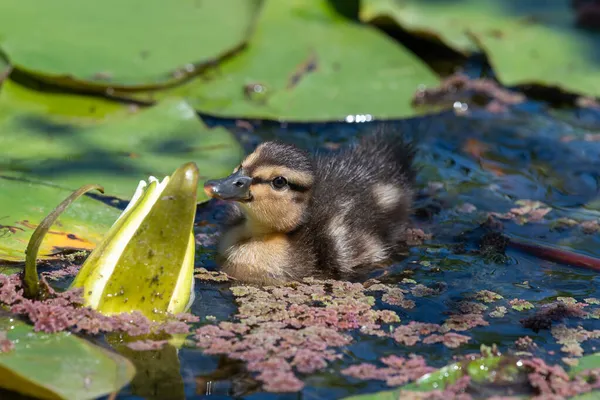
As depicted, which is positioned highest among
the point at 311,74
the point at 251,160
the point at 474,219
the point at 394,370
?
the point at 251,160

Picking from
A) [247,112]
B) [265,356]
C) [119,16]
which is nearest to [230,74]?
[247,112]

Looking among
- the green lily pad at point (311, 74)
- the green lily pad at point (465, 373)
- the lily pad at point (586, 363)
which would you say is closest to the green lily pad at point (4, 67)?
the green lily pad at point (311, 74)

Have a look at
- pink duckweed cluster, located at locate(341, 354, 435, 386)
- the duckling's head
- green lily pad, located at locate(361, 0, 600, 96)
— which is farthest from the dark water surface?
the duckling's head

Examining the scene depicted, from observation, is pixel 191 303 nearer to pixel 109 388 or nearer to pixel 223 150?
pixel 109 388

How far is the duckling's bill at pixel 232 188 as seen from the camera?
430 cm

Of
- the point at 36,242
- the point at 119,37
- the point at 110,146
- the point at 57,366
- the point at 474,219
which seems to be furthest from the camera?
the point at 119,37

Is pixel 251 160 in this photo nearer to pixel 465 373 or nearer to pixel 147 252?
pixel 147 252

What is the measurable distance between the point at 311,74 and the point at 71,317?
3.12 metres

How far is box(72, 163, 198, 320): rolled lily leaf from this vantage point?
11.8 ft

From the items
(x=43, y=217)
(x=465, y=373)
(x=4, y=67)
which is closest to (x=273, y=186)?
(x=43, y=217)

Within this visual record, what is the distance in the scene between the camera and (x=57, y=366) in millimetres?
3354

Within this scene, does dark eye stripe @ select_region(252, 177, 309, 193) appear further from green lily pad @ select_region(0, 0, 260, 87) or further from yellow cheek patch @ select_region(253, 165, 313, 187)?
green lily pad @ select_region(0, 0, 260, 87)

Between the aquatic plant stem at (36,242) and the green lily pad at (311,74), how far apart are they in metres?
2.49

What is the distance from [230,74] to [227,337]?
2862 mm
